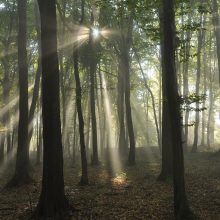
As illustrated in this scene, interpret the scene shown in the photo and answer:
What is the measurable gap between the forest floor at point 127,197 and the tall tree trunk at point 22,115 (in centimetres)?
78

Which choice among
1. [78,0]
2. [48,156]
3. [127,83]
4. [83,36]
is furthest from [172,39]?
Result: [78,0]

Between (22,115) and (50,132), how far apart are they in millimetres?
7823

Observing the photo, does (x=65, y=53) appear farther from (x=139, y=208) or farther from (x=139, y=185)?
(x=139, y=208)

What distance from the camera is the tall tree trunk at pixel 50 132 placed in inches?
435

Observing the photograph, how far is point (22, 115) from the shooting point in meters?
18.8

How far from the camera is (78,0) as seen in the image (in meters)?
28.6

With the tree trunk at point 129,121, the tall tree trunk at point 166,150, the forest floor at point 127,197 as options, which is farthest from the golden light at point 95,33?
the forest floor at point 127,197

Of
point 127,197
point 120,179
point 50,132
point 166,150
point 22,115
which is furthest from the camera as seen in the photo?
point 22,115

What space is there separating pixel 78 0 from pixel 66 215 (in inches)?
833

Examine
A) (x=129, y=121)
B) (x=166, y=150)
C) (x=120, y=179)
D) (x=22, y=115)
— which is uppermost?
(x=22, y=115)

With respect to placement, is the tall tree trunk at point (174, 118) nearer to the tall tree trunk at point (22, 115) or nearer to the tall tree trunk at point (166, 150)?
the tall tree trunk at point (166, 150)

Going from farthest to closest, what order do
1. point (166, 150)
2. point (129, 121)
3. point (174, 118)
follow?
point (129, 121)
point (166, 150)
point (174, 118)

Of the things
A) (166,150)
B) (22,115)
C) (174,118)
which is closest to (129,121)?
(166,150)

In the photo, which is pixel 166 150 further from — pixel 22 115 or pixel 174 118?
pixel 22 115
